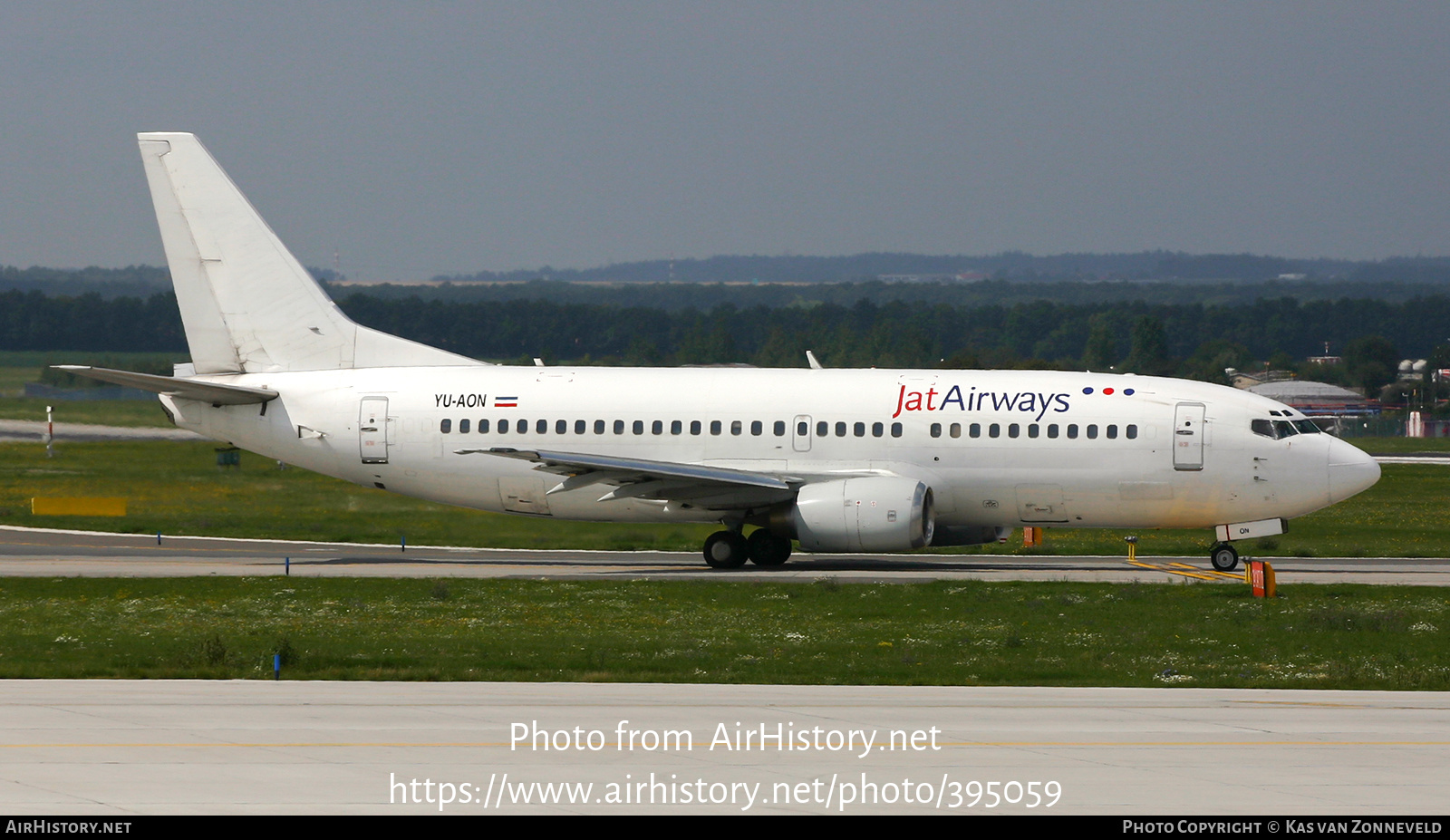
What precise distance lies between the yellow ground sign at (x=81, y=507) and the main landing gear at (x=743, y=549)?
1894 cm

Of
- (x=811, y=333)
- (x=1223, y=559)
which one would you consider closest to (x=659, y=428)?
(x=1223, y=559)

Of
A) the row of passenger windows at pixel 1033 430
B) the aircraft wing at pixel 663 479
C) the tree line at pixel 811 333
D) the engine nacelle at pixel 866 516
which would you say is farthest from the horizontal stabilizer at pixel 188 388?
the tree line at pixel 811 333

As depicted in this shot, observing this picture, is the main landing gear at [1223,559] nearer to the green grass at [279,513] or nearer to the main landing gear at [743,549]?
the main landing gear at [743,549]

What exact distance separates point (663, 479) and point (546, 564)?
14.1 ft

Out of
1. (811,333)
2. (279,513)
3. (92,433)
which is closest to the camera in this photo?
(279,513)

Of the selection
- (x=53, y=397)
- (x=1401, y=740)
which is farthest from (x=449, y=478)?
(x=53, y=397)

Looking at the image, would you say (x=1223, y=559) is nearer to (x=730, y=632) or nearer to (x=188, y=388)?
(x=730, y=632)

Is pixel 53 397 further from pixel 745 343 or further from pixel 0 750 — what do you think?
pixel 745 343

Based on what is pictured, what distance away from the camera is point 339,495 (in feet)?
139

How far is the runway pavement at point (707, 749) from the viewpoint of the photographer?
13602mm

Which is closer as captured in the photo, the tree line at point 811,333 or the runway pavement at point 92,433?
the runway pavement at point 92,433

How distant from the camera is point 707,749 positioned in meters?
15.7

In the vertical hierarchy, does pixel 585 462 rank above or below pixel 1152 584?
above

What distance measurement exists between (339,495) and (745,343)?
108700 millimetres
